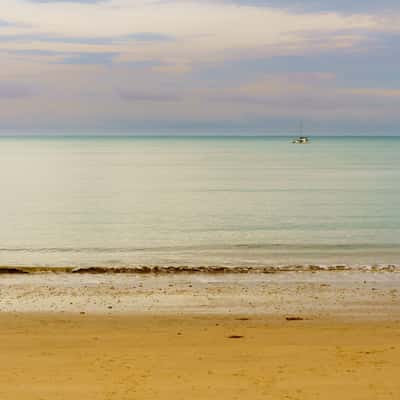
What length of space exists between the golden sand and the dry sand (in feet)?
0.07

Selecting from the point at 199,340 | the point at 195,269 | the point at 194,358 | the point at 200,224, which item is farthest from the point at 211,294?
the point at 200,224

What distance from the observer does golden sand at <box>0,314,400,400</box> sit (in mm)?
10414

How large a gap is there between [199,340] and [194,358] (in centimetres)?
120

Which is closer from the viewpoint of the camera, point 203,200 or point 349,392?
point 349,392

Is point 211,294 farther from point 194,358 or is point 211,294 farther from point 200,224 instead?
point 200,224

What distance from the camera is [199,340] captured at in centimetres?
1339

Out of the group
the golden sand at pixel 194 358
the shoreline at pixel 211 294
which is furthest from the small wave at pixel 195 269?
the golden sand at pixel 194 358

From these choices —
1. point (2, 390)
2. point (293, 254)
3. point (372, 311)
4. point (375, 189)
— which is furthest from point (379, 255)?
point (375, 189)

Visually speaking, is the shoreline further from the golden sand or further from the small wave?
the golden sand

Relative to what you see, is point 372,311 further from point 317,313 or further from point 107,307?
point 107,307

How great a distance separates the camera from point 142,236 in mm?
32188

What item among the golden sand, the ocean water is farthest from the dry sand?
the ocean water

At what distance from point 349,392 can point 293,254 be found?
1614 centimetres

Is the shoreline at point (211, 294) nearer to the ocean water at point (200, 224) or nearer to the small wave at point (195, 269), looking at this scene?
the small wave at point (195, 269)
